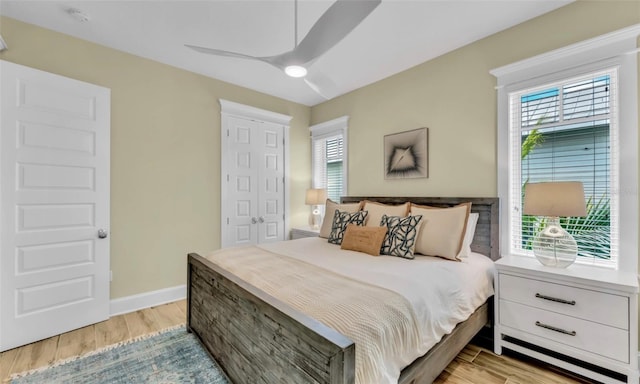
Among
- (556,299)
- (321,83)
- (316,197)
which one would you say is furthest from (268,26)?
(556,299)

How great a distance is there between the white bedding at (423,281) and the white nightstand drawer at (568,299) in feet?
0.61

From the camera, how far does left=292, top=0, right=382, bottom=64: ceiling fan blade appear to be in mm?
1336

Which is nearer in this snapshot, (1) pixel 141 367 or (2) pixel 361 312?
(2) pixel 361 312

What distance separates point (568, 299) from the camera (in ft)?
6.03

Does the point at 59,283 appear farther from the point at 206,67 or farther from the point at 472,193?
the point at 472,193

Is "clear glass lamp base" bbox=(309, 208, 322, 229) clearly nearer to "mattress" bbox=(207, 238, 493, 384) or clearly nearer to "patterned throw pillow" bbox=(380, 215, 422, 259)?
"mattress" bbox=(207, 238, 493, 384)

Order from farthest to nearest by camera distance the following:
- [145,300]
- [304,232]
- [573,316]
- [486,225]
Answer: [304,232] < [145,300] < [486,225] < [573,316]

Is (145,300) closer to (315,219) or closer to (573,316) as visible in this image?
(315,219)

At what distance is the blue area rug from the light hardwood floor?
18cm

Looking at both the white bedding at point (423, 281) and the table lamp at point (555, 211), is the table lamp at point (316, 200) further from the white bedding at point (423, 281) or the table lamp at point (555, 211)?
the table lamp at point (555, 211)

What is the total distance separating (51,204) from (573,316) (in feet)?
13.7

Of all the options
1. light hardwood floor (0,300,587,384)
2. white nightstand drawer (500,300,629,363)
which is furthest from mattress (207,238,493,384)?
light hardwood floor (0,300,587,384)

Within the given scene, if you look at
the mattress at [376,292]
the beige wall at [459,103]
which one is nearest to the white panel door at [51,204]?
→ the mattress at [376,292]

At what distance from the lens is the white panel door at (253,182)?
3.78 meters
